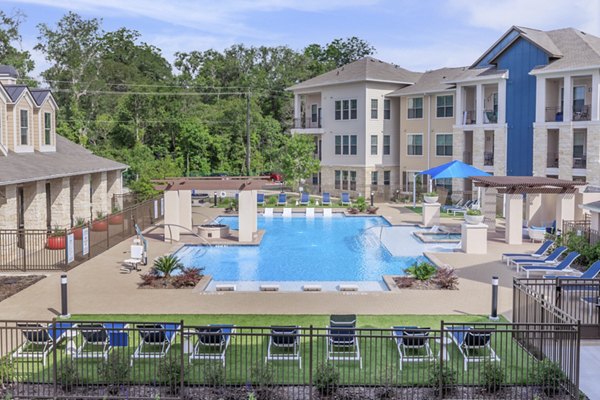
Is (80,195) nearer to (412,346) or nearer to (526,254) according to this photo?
(526,254)

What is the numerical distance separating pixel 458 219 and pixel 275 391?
30005 mm

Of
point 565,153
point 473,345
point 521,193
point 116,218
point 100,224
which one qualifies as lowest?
point 473,345

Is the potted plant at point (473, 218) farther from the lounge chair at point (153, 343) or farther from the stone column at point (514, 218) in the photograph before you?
the lounge chair at point (153, 343)

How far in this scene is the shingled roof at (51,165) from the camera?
25678 mm

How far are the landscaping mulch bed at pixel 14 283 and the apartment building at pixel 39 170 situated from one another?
3356 mm

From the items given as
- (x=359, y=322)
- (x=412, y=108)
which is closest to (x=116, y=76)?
(x=412, y=108)

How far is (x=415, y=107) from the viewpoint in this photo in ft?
171

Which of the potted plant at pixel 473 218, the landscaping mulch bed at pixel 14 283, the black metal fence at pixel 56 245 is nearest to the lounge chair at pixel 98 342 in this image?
the landscaping mulch bed at pixel 14 283

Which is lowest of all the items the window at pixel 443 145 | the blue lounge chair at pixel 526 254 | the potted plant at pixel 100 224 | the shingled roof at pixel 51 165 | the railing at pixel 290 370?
the railing at pixel 290 370

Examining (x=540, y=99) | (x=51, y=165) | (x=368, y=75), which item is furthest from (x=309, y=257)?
(x=368, y=75)

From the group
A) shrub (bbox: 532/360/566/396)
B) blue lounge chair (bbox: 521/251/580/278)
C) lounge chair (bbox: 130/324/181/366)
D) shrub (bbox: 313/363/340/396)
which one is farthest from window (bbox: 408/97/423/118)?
shrub (bbox: 313/363/340/396)

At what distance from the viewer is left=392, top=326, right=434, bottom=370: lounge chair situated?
44.5 feet

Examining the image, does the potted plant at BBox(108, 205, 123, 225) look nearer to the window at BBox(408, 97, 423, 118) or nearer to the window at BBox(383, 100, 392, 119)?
the window at BBox(408, 97, 423, 118)

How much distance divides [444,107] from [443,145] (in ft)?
9.30
